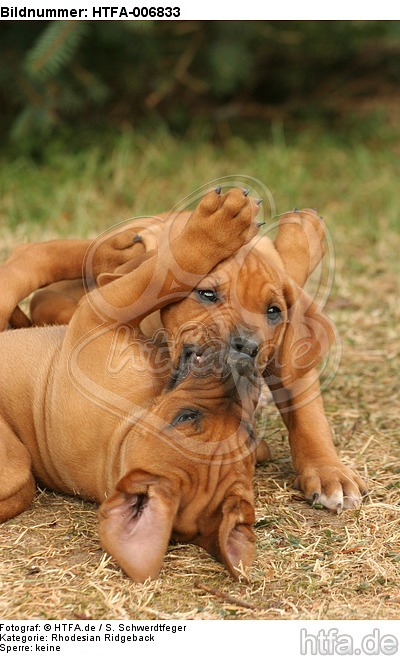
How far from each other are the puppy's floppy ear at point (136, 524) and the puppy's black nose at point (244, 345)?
0.61m

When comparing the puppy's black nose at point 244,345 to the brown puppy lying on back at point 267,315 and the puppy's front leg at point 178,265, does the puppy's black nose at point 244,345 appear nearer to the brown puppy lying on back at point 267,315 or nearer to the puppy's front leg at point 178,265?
the brown puppy lying on back at point 267,315

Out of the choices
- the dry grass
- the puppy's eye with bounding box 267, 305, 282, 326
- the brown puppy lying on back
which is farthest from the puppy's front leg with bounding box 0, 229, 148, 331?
the dry grass

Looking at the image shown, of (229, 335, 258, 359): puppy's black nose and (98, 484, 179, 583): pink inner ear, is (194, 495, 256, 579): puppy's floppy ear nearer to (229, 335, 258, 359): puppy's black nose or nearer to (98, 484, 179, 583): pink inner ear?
(98, 484, 179, 583): pink inner ear

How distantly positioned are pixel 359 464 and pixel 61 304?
58.9 inches

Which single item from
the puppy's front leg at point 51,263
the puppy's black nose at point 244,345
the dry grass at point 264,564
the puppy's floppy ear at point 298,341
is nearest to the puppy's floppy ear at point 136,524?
the dry grass at point 264,564

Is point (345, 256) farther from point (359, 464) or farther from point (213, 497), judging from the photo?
point (213, 497)

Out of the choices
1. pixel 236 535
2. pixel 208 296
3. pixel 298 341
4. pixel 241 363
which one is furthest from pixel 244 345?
pixel 236 535

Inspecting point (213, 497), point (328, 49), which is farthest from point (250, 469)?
point (328, 49)

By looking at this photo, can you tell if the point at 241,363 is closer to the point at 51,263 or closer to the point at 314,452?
the point at 314,452

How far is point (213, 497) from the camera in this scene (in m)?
3.11

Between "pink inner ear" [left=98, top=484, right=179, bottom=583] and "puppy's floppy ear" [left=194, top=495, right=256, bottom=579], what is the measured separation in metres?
0.18

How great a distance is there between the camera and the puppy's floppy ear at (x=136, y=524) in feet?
9.74

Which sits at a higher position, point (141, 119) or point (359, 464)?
point (141, 119)

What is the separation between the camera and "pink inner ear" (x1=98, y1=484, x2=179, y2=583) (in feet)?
9.74
